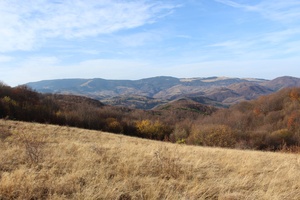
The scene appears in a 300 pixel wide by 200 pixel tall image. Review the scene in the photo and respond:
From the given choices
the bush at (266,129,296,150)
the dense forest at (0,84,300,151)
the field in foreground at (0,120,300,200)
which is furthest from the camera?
the bush at (266,129,296,150)

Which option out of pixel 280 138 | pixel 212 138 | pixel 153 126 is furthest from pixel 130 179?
pixel 280 138

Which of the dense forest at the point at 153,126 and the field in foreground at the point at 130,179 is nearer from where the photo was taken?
the field in foreground at the point at 130,179

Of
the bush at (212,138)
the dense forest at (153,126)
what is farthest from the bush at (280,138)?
the bush at (212,138)

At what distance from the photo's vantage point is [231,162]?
330 inches

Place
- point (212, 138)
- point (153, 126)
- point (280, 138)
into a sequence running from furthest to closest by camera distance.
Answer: point (153, 126) < point (280, 138) < point (212, 138)

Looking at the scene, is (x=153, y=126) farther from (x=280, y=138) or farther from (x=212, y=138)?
(x=280, y=138)

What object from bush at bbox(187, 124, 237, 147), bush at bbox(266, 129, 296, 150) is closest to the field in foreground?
bush at bbox(187, 124, 237, 147)

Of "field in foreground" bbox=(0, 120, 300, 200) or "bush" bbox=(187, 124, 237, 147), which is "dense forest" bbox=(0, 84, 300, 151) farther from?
"field in foreground" bbox=(0, 120, 300, 200)

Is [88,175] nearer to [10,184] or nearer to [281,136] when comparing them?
[10,184]

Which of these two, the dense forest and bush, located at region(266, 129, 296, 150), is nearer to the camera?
the dense forest

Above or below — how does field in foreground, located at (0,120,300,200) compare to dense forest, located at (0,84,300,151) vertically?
above

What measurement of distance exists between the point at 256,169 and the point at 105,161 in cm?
432

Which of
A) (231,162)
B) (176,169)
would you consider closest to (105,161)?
(176,169)

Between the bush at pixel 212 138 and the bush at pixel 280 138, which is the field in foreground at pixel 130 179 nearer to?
the bush at pixel 212 138
